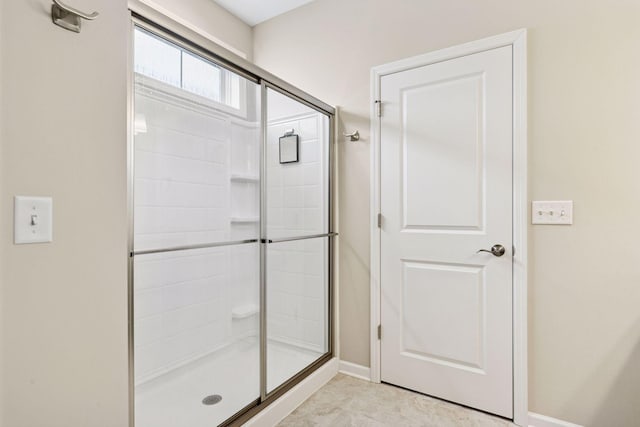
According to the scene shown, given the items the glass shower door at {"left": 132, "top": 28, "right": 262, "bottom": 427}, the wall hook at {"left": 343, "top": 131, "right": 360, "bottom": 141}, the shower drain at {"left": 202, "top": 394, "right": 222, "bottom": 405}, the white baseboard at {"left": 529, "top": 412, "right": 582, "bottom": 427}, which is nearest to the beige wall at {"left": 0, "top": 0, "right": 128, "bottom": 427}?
the glass shower door at {"left": 132, "top": 28, "right": 262, "bottom": 427}

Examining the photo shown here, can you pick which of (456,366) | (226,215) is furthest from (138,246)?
(456,366)

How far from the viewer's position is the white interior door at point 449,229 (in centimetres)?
187

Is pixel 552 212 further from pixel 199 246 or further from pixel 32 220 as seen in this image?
pixel 32 220

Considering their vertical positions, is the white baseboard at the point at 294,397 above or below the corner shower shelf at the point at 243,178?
below

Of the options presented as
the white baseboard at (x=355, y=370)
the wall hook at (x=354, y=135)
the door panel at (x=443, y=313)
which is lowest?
the white baseboard at (x=355, y=370)

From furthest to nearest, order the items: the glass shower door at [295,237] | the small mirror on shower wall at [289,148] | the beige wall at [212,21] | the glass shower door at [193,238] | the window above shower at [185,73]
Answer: the beige wall at [212,21] → the small mirror on shower wall at [289,148] → the glass shower door at [295,237] → the glass shower door at [193,238] → the window above shower at [185,73]

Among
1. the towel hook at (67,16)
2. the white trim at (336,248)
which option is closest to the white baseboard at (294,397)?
the white trim at (336,248)

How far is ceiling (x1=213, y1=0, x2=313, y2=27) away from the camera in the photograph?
2.59m

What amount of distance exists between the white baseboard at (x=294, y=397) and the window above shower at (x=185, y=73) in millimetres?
1606

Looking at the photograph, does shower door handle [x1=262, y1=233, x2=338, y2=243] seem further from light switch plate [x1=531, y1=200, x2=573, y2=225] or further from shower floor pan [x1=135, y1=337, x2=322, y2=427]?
light switch plate [x1=531, y1=200, x2=573, y2=225]

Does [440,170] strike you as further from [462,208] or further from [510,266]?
[510,266]

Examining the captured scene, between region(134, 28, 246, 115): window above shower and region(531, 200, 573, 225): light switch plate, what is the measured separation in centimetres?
166

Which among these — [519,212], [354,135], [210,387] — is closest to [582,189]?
[519,212]

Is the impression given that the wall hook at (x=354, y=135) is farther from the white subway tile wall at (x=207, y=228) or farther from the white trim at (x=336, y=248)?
the white subway tile wall at (x=207, y=228)
